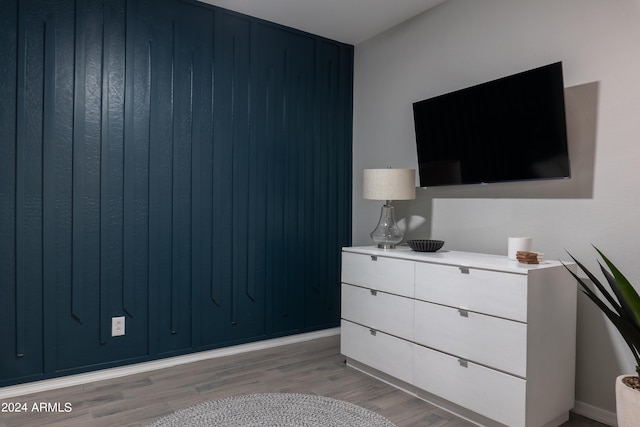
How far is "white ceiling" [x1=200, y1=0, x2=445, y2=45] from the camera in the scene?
298cm

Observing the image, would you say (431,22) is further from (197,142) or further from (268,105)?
(197,142)

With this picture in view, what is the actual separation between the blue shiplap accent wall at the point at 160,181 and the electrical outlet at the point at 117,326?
0.09ft

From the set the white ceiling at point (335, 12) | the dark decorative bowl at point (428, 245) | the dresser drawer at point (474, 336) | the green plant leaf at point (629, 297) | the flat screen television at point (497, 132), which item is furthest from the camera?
the white ceiling at point (335, 12)

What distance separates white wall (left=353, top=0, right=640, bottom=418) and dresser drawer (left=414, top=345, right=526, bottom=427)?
0.58 meters

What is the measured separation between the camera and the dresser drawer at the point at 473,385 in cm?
191

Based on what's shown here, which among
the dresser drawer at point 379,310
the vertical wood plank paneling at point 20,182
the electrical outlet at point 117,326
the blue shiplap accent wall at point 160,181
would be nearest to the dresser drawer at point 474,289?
the dresser drawer at point 379,310

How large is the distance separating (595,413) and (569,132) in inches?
57.2

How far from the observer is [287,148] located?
134 inches

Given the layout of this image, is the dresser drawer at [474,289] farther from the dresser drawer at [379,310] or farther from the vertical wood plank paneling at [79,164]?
the vertical wood plank paneling at [79,164]

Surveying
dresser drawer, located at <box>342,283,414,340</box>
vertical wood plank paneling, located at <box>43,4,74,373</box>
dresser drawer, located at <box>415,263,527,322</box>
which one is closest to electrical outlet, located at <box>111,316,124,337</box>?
vertical wood plank paneling, located at <box>43,4,74,373</box>

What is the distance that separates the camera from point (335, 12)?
313 cm

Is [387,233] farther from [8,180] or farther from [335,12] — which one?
[8,180]

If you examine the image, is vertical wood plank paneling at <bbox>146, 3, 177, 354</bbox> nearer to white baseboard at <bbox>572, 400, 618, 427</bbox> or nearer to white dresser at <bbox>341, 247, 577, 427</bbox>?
white dresser at <bbox>341, 247, 577, 427</bbox>

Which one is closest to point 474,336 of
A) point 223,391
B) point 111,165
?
point 223,391
